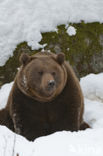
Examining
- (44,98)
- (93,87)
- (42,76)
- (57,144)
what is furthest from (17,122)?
(57,144)

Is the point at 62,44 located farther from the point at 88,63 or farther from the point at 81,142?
the point at 81,142

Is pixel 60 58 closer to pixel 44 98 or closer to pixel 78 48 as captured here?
pixel 44 98

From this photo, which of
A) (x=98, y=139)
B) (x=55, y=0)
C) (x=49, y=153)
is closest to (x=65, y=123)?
(x=98, y=139)

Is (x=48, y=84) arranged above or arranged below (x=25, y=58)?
below

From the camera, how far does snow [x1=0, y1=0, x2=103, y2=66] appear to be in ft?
27.8

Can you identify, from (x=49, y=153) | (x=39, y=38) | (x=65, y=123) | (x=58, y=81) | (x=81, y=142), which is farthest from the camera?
(x=39, y=38)

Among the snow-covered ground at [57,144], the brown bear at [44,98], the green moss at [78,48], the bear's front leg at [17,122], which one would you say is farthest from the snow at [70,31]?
the snow-covered ground at [57,144]

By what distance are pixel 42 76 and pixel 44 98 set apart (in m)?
0.36

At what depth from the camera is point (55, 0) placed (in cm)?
896

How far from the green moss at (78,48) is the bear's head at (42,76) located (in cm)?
237

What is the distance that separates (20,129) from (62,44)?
113 inches

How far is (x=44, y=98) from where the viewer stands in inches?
233

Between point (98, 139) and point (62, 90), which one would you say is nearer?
point (98, 139)

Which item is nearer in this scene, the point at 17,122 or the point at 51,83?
the point at 51,83
